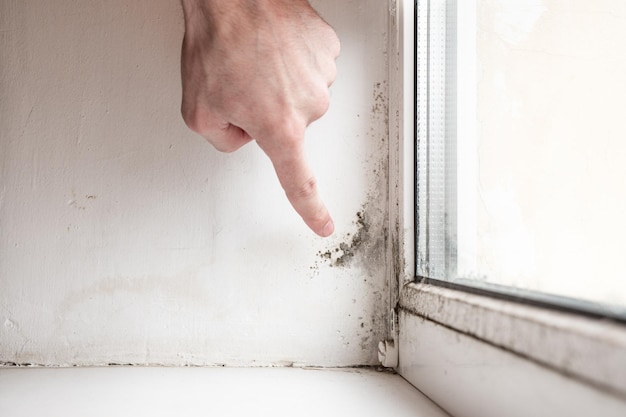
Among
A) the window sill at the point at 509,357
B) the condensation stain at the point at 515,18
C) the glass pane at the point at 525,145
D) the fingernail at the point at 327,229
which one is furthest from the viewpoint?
the fingernail at the point at 327,229

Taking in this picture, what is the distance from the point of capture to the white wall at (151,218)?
769mm

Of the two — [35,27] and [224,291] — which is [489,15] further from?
[35,27]

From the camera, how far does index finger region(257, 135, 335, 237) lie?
61cm

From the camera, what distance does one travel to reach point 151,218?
2.59 feet

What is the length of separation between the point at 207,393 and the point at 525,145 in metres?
0.49

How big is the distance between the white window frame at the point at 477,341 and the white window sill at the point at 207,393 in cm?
6

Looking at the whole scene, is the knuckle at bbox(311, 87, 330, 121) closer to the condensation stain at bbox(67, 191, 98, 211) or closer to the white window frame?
the white window frame

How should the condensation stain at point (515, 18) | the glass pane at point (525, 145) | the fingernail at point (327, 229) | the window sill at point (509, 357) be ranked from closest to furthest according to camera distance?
the window sill at point (509, 357), the glass pane at point (525, 145), the condensation stain at point (515, 18), the fingernail at point (327, 229)

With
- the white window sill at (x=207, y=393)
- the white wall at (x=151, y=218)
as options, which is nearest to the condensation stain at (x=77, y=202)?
the white wall at (x=151, y=218)

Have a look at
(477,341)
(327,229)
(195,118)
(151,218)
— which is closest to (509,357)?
(477,341)

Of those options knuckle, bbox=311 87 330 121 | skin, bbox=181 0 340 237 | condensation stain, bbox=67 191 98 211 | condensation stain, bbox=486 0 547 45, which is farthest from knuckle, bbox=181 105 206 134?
condensation stain, bbox=486 0 547 45

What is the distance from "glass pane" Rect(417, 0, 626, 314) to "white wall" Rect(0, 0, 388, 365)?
131 mm

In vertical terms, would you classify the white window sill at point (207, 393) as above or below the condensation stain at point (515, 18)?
below

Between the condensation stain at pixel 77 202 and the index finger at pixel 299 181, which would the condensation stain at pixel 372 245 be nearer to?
the index finger at pixel 299 181
